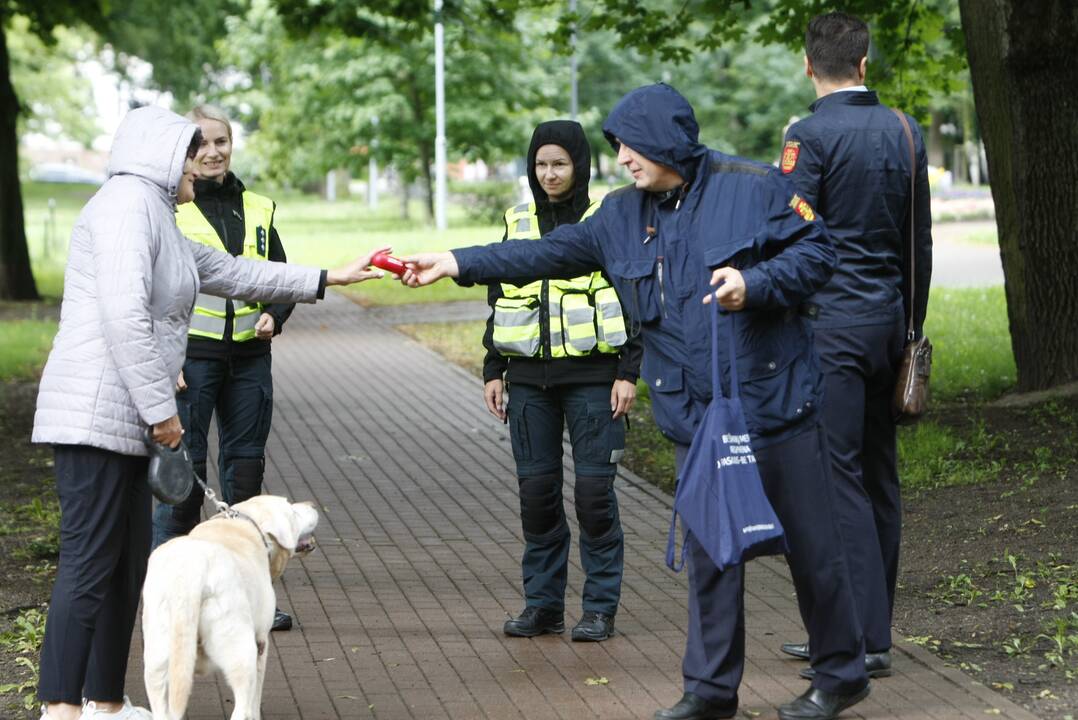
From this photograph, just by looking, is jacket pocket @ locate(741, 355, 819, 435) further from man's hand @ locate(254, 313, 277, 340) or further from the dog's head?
man's hand @ locate(254, 313, 277, 340)

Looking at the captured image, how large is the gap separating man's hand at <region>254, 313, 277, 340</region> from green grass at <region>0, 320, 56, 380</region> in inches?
389

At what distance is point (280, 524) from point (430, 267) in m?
0.98

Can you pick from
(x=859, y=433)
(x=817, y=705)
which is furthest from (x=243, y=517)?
(x=859, y=433)

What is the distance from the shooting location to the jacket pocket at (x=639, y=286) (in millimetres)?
4871

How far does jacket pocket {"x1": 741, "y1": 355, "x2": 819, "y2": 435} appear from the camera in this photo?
4734 mm

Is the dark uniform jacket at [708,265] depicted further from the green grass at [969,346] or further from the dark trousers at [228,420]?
the green grass at [969,346]

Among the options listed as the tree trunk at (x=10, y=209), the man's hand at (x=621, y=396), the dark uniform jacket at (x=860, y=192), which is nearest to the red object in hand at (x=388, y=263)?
the man's hand at (x=621, y=396)

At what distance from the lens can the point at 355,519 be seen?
8695 mm

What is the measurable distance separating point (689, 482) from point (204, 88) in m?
52.0

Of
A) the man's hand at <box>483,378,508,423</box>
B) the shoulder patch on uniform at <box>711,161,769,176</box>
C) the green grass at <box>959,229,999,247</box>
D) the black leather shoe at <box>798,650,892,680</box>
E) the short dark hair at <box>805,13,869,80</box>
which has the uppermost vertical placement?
the short dark hair at <box>805,13,869,80</box>

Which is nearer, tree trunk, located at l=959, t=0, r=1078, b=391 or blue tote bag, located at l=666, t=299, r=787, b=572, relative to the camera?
blue tote bag, located at l=666, t=299, r=787, b=572

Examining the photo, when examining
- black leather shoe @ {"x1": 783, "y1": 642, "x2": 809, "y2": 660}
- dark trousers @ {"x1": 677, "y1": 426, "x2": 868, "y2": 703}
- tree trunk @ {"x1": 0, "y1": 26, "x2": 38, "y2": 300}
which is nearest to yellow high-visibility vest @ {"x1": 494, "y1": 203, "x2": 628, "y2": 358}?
dark trousers @ {"x1": 677, "y1": 426, "x2": 868, "y2": 703}

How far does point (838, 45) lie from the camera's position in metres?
5.41

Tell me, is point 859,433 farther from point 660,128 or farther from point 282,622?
point 282,622
